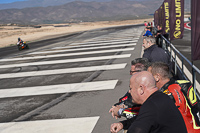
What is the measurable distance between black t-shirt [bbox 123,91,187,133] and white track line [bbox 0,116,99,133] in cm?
304

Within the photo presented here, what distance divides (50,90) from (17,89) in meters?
1.41

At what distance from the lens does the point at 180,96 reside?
9.71 feet

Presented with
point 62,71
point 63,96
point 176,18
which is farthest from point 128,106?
point 62,71

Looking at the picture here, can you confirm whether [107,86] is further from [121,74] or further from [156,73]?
[156,73]

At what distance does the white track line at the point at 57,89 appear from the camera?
26.6 feet

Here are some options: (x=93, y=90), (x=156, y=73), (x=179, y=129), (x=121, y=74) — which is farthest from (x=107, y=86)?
(x=179, y=129)

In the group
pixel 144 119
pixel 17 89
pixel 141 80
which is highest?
pixel 141 80

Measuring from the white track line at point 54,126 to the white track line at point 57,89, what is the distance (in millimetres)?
2353

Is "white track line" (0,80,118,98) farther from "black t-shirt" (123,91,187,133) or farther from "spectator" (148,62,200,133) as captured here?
"black t-shirt" (123,91,187,133)

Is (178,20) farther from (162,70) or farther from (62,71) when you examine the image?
(162,70)

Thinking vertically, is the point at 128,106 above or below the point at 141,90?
below

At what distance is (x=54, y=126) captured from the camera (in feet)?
17.9

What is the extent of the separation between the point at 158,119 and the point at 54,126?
3.75 meters

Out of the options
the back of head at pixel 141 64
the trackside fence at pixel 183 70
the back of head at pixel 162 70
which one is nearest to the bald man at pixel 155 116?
the back of head at pixel 162 70
